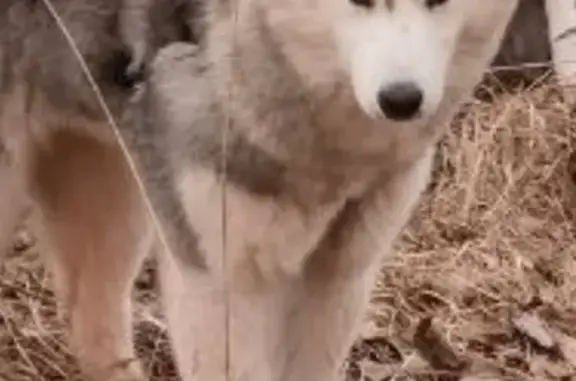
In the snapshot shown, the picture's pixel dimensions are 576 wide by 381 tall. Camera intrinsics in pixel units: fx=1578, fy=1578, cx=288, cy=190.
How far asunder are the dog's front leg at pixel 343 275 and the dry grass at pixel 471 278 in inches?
9.6

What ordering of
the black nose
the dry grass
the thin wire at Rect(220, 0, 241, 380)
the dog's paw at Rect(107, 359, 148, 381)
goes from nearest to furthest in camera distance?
the black nose, the thin wire at Rect(220, 0, 241, 380), the dog's paw at Rect(107, 359, 148, 381), the dry grass

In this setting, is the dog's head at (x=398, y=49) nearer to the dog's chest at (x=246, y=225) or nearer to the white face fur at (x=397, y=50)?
the white face fur at (x=397, y=50)

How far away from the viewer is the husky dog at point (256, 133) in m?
1.28

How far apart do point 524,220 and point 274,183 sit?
2.85 feet

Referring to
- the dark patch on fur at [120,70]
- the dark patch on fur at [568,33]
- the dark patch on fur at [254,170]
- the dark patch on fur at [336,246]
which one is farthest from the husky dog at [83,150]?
the dark patch on fur at [568,33]

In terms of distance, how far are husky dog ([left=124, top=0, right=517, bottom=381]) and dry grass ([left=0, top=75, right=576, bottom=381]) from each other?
30 centimetres

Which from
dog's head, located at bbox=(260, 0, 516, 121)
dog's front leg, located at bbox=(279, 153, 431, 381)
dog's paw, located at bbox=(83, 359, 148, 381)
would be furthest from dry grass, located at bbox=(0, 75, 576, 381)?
dog's head, located at bbox=(260, 0, 516, 121)

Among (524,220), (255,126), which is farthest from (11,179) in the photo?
(524,220)

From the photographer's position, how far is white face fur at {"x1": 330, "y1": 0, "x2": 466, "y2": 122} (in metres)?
1.19

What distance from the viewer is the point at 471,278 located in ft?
6.68

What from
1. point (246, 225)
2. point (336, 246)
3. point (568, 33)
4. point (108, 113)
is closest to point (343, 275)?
point (336, 246)

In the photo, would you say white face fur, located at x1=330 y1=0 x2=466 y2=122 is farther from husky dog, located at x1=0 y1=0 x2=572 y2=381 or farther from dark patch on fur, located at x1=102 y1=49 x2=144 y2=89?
dark patch on fur, located at x1=102 y1=49 x2=144 y2=89

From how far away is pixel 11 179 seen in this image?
1619 mm

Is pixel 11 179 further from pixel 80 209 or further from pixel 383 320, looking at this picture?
pixel 383 320
